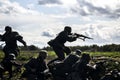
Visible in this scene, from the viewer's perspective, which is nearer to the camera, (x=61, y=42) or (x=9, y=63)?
(x=9, y=63)

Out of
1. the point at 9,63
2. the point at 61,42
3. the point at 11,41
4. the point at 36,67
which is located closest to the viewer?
the point at 36,67

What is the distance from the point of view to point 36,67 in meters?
20.4

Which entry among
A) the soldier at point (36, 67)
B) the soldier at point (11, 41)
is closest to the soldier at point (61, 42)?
the soldier at point (11, 41)

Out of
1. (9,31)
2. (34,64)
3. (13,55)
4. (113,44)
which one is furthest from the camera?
(113,44)

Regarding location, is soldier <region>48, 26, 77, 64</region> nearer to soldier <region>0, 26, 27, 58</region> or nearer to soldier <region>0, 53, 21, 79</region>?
soldier <region>0, 26, 27, 58</region>

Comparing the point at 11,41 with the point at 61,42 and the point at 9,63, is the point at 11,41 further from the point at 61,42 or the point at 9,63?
the point at 61,42

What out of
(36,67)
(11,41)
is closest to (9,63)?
(11,41)

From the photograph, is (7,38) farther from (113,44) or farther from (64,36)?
(113,44)

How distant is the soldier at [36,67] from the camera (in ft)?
65.7

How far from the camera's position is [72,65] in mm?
19906

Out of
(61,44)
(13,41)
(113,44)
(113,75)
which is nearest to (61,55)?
(61,44)

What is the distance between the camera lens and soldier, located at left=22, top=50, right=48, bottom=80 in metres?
20.0

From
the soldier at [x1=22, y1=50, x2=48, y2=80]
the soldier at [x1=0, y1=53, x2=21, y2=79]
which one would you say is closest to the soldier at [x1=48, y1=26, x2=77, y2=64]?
the soldier at [x1=0, y1=53, x2=21, y2=79]

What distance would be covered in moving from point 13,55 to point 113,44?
46598 millimetres
